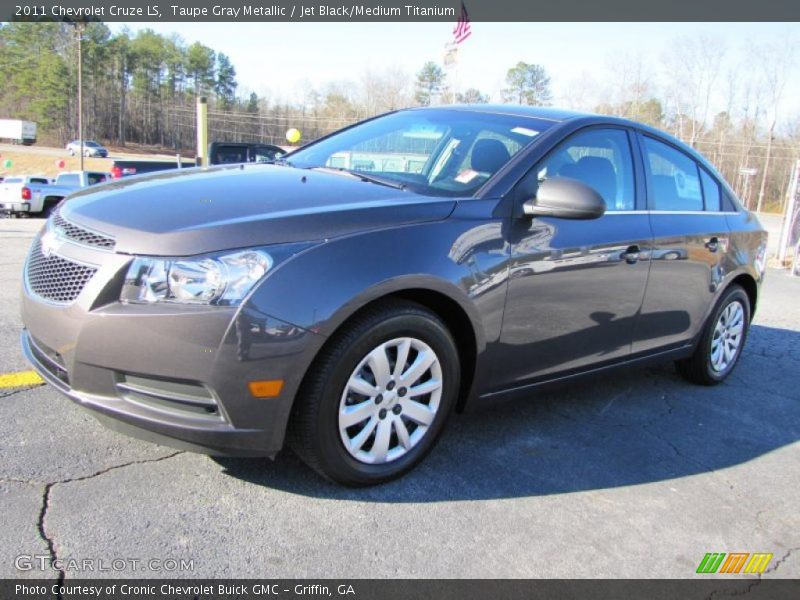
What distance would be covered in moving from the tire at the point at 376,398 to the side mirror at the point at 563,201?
73 cm

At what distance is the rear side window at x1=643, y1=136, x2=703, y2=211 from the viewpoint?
396 centimetres

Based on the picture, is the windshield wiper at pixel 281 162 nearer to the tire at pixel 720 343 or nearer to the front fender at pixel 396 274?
the front fender at pixel 396 274

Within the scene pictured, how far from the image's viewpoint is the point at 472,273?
9.48 ft

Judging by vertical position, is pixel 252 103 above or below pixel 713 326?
above

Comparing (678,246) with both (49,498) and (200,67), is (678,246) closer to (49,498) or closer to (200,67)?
(49,498)

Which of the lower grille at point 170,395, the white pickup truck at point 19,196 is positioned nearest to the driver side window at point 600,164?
the lower grille at point 170,395

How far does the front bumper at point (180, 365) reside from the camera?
7.54ft

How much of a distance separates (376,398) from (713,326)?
2849mm

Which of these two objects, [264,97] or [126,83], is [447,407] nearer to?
[264,97]

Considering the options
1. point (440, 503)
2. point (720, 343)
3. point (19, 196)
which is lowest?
point (19, 196)

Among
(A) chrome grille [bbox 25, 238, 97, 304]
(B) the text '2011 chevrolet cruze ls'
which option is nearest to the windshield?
(B) the text '2011 chevrolet cruze ls'

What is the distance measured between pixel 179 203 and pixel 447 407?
4.66 ft

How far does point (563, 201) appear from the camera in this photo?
301 centimetres
